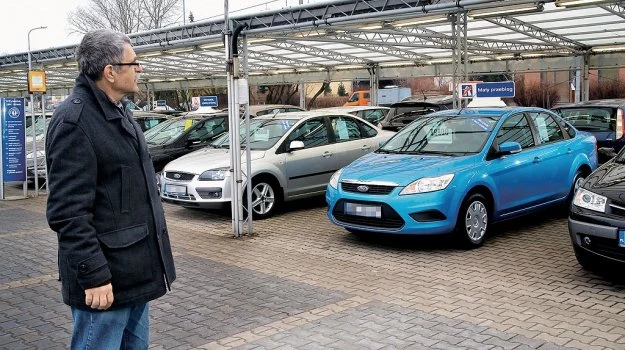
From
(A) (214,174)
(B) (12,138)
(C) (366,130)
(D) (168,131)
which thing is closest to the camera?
(A) (214,174)

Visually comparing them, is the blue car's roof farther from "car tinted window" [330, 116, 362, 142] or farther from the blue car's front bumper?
"car tinted window" [330, 116, 362, 142]

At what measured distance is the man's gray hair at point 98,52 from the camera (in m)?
2.71

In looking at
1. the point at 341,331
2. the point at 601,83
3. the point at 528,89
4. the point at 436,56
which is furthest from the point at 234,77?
the point at 528,89

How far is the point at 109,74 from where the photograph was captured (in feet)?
8.95

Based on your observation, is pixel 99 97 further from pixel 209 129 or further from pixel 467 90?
pixel 209 129

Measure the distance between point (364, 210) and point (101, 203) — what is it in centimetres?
487

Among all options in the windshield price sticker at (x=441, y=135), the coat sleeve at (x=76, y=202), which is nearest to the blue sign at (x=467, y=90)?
the windshield price sticker at (x=441, y=135)

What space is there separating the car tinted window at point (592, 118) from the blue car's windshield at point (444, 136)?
385 cm

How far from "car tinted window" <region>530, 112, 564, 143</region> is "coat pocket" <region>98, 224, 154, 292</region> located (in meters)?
6.73

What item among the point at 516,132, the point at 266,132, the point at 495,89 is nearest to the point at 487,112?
the point at 516,132

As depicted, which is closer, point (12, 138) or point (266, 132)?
point (266, 132)

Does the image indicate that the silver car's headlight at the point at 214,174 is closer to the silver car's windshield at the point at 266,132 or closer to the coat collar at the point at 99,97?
the silver car's windshield at the point at 266,132

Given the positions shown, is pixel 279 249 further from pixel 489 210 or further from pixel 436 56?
pixel 436 56

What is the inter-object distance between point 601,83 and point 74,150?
27.9 meters
